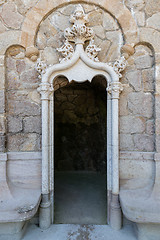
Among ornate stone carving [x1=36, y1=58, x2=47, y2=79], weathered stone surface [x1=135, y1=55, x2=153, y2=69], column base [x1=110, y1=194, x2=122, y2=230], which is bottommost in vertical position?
column base [x1=110, y1=194, x2=122, y2=230]

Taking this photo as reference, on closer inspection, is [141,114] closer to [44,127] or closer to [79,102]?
[44,127]

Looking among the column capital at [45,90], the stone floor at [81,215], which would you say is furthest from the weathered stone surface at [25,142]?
the stone floor at [81,215]

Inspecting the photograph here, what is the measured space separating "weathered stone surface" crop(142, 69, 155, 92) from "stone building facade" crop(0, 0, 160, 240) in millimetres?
13

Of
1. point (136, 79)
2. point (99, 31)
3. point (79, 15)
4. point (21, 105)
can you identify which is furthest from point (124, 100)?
point (21, 105)

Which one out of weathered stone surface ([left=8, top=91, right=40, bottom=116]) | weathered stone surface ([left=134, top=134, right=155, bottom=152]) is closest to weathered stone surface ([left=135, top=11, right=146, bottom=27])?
weathered stone surface ([left=134, top=134, right=155, bottom=152])

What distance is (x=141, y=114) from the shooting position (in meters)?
2.10

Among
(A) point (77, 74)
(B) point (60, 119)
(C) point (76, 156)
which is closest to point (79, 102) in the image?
(B) point (60, 119)

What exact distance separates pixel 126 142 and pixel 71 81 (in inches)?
47.9

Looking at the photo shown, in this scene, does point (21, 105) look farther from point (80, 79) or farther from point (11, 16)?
point (11, 16)

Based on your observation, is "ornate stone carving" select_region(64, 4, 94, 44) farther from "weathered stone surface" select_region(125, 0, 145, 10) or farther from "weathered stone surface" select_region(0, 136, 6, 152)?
"weathered stone surface" select_region(0, 136, 6, 152)

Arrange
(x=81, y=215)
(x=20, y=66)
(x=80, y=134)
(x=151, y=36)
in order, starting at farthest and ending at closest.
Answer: (x=80, y=134) → (x=81, y=215) → (x=20, y=66) → (x=151, y=36)

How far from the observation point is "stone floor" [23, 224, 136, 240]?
1.85 m

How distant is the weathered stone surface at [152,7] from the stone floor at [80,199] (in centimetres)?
320

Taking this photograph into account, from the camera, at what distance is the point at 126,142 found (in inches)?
82.6
